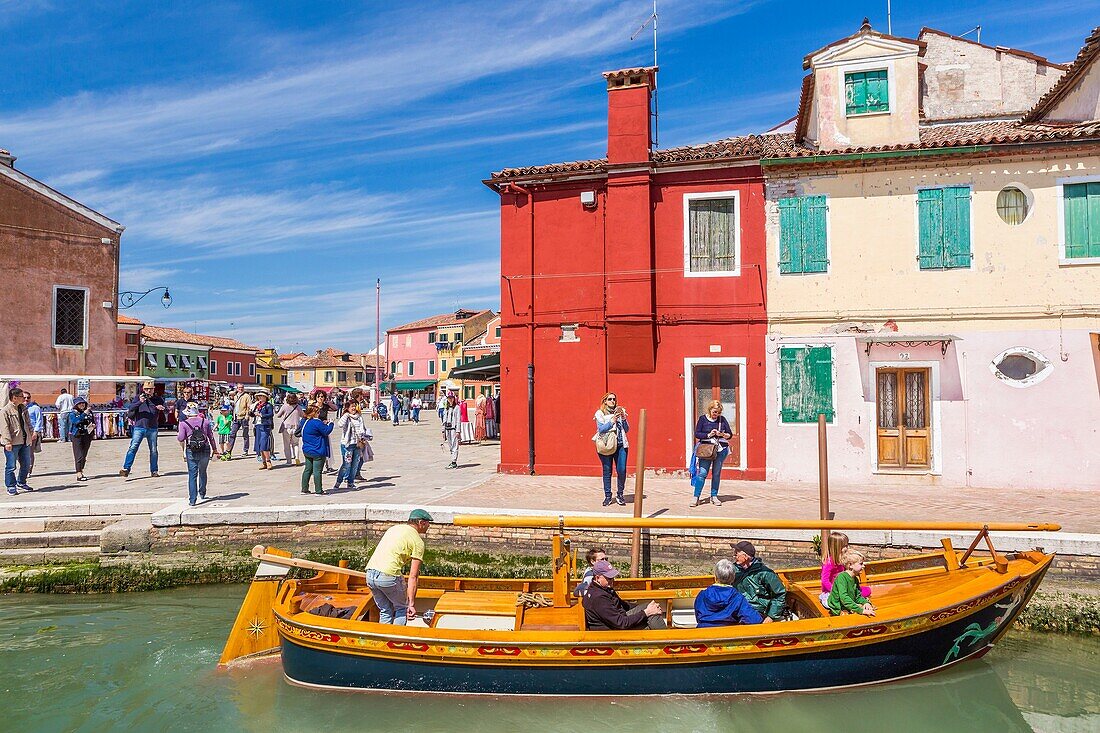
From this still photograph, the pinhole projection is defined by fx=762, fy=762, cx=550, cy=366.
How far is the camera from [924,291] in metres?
13.2

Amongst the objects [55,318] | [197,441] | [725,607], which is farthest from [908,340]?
[55,318]

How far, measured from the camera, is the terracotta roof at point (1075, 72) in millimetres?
14391

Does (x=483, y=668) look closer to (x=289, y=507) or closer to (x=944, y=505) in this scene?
(x=289, y=507)

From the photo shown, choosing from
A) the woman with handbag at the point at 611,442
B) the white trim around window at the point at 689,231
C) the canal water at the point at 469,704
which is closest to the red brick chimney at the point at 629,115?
the white trim around window at the point at 689,231

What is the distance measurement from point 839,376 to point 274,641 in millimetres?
9984

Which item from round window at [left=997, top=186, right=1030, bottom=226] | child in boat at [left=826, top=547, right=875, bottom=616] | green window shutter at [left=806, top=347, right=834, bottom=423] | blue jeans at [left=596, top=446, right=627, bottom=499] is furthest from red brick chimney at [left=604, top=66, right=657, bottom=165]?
child in boat at [left=826, top=547, right=875, bottom=616]

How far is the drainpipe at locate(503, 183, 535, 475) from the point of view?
575 inches

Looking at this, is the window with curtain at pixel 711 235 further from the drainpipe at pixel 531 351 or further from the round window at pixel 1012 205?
the round window at pixel 1012 205

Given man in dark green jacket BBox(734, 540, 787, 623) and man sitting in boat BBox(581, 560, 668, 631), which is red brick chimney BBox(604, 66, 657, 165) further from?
man sitting in boat BBox(581, 560, 668, 631)

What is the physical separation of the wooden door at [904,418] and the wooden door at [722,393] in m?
2.40

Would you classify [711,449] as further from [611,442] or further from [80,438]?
[80,438]

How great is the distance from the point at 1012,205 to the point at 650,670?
10628 mm

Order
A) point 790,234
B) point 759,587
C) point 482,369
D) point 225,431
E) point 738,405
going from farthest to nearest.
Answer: point 482,369, point 225,431, point 738,405, point 790,234, point 759,587

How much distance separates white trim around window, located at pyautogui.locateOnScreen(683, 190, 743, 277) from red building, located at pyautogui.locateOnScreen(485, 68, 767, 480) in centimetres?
2
